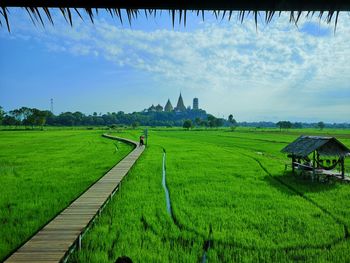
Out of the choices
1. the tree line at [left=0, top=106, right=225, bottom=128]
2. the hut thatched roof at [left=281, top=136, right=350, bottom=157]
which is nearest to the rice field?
the hut thatched roof at [left=281, top=136, right=350, bottom=157]

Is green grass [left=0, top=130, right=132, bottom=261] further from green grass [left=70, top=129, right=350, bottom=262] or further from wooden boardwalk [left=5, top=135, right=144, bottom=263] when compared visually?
green grass [left=70, top=129, right=350, bottom=262]

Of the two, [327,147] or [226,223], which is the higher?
[327,147]

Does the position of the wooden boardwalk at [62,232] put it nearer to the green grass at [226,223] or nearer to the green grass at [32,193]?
the green grass at [226,223]

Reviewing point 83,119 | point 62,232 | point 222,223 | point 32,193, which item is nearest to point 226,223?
point 222,223

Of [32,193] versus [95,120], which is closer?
[32,193]

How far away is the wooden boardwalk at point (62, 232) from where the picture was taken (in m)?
4.70

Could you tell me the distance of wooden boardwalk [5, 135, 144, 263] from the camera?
4695 millimetres

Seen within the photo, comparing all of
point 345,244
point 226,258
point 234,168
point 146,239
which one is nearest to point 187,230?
point 146,239

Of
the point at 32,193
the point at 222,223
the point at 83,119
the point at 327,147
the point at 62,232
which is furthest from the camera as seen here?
the point at 83,119

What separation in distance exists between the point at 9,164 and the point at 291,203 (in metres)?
16.1

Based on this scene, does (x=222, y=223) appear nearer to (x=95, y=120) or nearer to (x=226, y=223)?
(x=226, y=223)

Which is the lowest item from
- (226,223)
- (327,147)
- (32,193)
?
(32,193)

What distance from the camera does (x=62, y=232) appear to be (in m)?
5.71

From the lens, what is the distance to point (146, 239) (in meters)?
6.13
